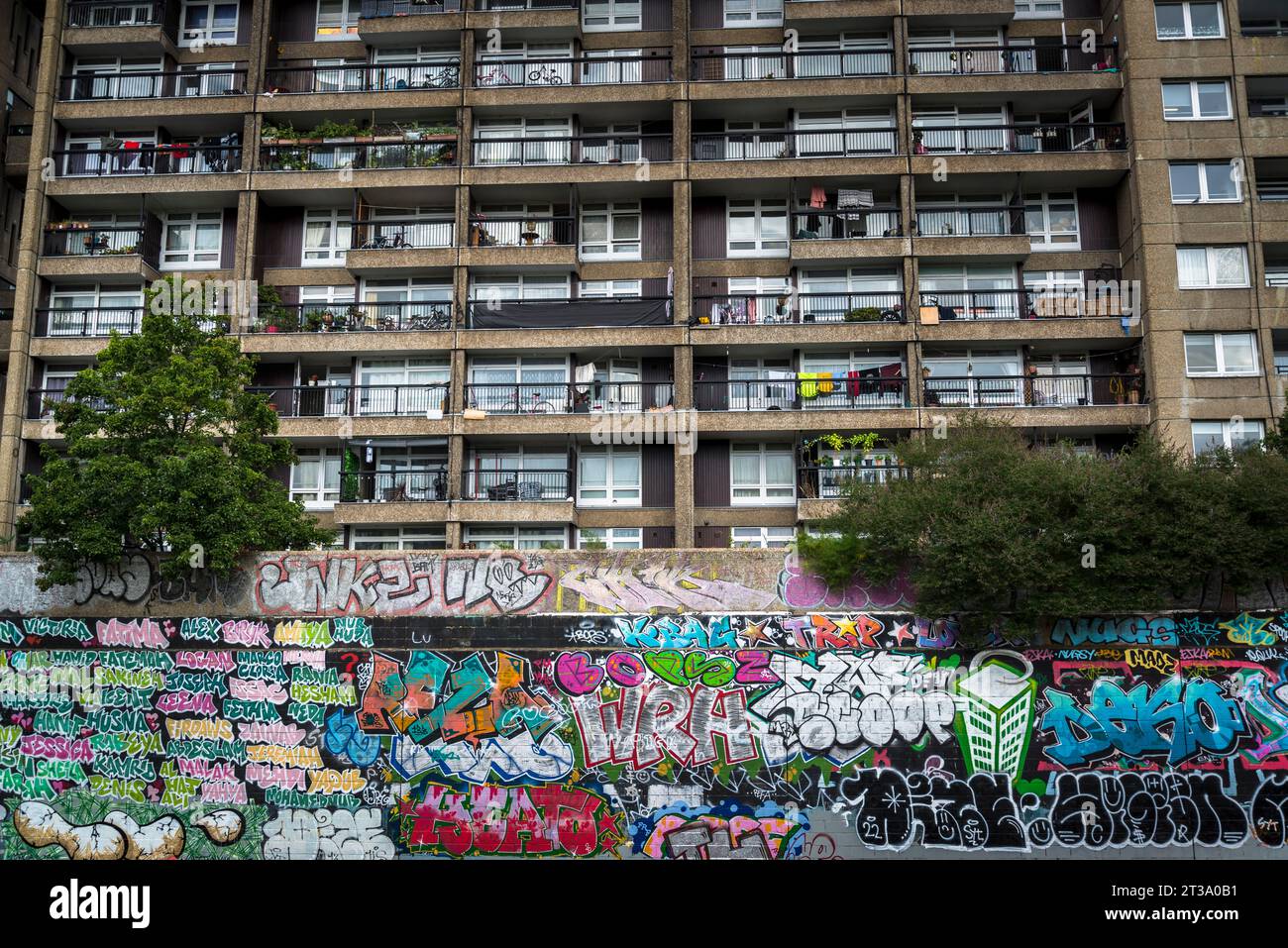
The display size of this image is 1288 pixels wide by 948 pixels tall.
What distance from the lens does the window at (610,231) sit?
36219mm

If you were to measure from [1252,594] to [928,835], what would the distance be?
27.4ft

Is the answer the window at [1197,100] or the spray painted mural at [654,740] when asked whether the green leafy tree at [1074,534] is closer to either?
the spray painted mural at [654,740]

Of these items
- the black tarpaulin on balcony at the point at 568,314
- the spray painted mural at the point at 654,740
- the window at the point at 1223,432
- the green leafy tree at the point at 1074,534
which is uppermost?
the black tarpaulin on balcony at the point at 568,314

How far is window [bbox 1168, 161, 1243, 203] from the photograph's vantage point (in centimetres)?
3334

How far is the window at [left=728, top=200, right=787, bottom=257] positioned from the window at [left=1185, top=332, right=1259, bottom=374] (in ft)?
42.4

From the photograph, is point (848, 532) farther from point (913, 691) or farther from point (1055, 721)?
point (1055, 721)

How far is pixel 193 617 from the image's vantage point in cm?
2342

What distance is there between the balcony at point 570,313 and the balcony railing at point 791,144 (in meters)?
5.70

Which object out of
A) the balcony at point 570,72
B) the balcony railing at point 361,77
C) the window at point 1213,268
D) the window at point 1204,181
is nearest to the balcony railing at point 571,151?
the balcony at point 570,72

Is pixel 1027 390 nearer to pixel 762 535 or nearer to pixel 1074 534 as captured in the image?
pixel 762 535

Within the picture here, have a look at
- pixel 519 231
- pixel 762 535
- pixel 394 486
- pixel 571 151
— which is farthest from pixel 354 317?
pixel 762 535

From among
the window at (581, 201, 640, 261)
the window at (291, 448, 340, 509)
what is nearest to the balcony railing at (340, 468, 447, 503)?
the window at (291, 448, 340, 509)

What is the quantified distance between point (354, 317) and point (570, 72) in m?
11.0

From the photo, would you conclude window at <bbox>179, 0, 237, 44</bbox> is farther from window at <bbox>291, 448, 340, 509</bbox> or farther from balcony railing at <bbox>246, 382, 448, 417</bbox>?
window at <bbox>291, 448, 340, 509</bbox>
